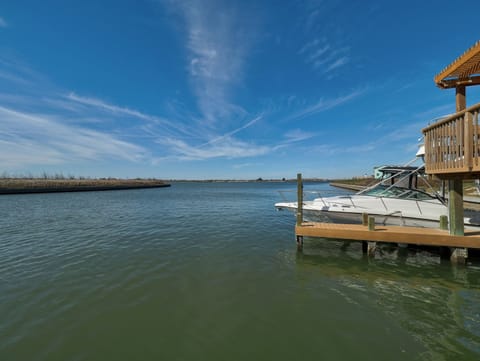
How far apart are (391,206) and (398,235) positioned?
296 centimetres

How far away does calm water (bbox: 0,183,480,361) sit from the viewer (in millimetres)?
3496

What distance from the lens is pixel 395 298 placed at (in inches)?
194

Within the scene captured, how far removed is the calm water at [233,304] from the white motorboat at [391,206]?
147cm

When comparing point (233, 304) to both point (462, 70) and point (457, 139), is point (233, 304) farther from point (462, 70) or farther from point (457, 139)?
point (462, 70)

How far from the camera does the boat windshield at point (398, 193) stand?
31.8 feet

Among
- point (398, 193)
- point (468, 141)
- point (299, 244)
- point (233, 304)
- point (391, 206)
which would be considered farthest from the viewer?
point (398, 193)

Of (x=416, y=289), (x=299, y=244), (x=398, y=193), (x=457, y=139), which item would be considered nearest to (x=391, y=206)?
(x=398, y=193)

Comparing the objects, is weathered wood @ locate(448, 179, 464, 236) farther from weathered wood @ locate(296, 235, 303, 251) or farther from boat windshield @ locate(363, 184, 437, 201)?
weathered wood @ locate(296, 235, 303, 251)

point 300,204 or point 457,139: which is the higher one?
point 457,139

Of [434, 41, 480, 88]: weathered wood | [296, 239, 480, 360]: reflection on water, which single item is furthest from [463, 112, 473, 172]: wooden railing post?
[296, 239, 480, 360]: reflection on water

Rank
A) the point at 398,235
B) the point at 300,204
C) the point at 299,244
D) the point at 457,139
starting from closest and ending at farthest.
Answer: the point at 457,139 → the point at 398,235 → the point at 299,244 → the point at 300,204

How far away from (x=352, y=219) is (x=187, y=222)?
9663mm

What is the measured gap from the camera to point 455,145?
5547 mm

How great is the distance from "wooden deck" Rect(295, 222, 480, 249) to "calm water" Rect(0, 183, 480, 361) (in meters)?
0.78
